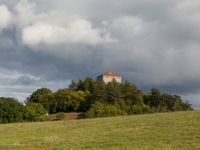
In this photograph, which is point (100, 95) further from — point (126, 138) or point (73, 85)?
point (126, 138)

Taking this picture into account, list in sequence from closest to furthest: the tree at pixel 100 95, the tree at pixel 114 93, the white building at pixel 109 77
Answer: the tree at pixel 114 93, the tree at pixel 100 95, the white building at pixel 109 77

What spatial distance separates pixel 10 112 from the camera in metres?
86.8

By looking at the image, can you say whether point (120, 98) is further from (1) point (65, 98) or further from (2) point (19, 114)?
(2) point (19, 114)

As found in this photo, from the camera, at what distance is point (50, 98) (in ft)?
365

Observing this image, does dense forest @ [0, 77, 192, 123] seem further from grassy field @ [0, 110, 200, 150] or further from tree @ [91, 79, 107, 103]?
grassy field @ [0, 110, 200, 150]

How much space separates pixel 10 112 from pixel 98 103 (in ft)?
96.8

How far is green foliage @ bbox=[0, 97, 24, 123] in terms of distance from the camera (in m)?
86.4

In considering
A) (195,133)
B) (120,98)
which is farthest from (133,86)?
(195,133)

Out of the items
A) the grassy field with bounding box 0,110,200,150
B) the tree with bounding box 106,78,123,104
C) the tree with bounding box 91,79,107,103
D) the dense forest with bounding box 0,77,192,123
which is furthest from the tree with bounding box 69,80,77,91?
the grassy field with bounding box 0,110,200,150

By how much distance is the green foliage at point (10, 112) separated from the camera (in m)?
86.4

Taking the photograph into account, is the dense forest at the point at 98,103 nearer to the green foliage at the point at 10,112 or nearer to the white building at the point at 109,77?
the green foliage at the point at 10,112

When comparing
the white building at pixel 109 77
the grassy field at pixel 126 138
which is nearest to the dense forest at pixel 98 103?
the white building at pixel 109 77

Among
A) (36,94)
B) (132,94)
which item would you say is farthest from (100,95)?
(36,94)

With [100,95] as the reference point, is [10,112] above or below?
below
